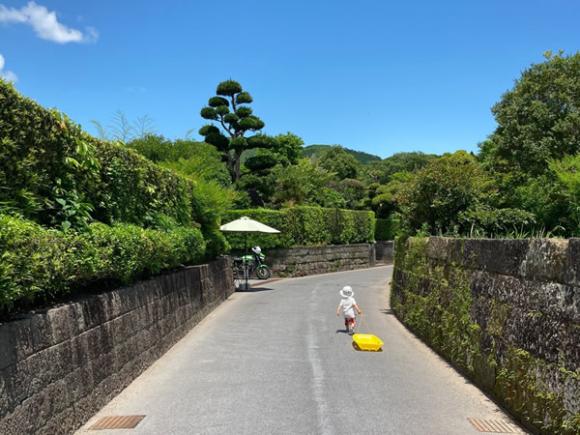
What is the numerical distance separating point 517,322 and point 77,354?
4802 mm

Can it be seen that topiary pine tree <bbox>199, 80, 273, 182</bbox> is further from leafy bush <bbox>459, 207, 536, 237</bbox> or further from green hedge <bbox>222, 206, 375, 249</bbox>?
leafy bush <bbox>459, 207, 536, 237</bbox>

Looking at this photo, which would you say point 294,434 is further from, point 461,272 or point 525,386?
point 461,272

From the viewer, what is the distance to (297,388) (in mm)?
6988

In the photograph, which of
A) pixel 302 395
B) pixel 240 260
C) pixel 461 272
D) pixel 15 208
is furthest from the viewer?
pixel 240 260

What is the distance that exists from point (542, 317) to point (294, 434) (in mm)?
2712

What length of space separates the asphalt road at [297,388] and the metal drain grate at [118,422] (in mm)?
91

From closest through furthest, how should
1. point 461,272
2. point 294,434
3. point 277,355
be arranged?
1. point 294,434
2. point 461,272
3. point 277,355

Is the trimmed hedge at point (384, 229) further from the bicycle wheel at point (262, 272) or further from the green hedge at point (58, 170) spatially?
the green hedge at point (58, 170)

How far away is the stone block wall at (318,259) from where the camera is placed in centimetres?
2956

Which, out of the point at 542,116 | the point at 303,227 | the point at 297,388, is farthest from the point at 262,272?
the point at 297,388

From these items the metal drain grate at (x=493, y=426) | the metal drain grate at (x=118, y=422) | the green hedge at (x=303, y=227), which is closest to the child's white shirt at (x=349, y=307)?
the metal drain grate at (x=493, y=426)

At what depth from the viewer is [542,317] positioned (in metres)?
5.37

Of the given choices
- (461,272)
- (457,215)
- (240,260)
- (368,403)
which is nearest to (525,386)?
(368,403)

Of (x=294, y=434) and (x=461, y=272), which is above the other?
(x=461, y=272)
